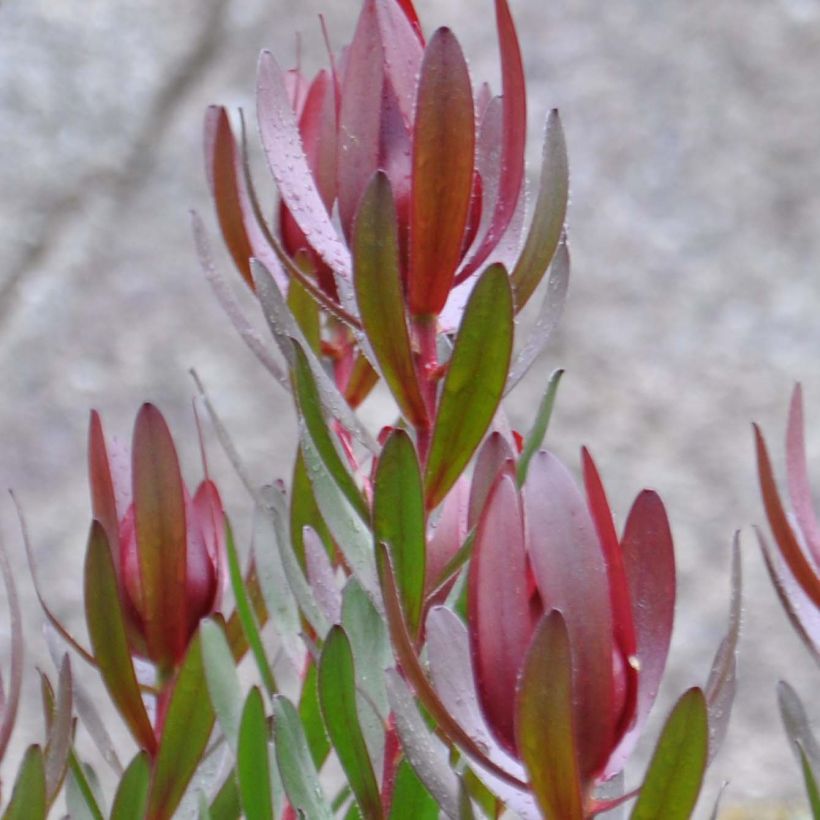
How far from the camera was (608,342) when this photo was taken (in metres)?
1.65

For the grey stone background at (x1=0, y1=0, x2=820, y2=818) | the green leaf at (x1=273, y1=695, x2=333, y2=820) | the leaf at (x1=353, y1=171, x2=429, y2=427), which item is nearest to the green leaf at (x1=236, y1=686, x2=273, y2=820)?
the green leaf at (x1=273, y1=695, x2=333, y2=820)

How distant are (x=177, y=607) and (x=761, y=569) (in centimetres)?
123

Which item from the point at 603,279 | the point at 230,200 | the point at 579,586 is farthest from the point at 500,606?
the point at 603,279

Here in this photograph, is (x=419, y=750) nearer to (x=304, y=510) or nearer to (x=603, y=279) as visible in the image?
(x=304, y=510)

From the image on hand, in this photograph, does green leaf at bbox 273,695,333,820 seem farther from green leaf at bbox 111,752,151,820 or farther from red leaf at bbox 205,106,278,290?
red leaf at bbox 205,106,278,290

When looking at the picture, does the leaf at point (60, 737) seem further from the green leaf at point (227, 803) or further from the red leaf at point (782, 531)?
the red leaf at point (782, 531)

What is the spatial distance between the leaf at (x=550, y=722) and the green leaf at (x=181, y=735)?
0.54 feet

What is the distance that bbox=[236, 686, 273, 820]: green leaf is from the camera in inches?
17.1

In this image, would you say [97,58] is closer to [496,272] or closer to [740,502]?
[740,502]

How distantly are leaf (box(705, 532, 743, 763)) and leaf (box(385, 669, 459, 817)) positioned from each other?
0.25 feet

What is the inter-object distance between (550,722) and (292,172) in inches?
8.8

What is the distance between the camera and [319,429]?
44cm

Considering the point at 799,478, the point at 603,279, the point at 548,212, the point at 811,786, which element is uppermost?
the point at 603,279

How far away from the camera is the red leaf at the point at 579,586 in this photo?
0.35 meters
